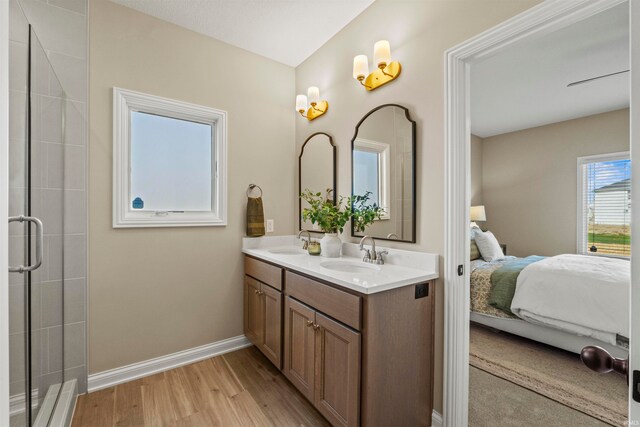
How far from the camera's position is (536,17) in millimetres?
1290

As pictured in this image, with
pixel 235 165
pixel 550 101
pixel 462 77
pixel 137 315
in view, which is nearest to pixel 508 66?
pixel 550 101

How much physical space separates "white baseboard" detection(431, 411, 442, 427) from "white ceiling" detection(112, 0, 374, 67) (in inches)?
102

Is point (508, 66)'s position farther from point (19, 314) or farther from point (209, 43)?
point (19, 314)

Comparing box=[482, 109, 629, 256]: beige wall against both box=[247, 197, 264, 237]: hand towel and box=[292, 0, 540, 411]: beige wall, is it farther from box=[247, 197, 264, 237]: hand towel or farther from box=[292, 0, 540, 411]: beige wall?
box=[247, 197, 264, 237]: hand towel

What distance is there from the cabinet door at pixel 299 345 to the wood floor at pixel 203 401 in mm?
154

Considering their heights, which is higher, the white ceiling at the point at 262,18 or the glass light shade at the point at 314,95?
the white ceiling at the point at 262,18

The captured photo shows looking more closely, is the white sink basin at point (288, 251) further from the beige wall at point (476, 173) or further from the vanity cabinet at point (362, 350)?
the beige wall at point (476, 173)

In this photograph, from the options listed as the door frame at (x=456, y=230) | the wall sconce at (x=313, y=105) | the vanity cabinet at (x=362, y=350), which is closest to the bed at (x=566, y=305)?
the door frame at (x=456, y=230)

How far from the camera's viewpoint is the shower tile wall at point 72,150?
187 centimetres

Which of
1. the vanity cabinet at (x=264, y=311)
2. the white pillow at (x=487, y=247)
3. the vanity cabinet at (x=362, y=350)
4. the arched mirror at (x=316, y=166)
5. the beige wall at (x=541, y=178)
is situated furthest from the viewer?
the beige wall at (x=541, y=178)

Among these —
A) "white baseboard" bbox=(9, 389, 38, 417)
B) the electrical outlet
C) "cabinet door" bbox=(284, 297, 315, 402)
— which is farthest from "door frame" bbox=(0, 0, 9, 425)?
the electrical outlet

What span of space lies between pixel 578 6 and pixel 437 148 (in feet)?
2.49

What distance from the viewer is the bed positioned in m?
2.31

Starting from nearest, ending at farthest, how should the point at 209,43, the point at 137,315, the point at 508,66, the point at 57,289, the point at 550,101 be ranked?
the point at 57,289, the point at 137,315, the point at 209,43, the point at 508,66, the point at 550,101
